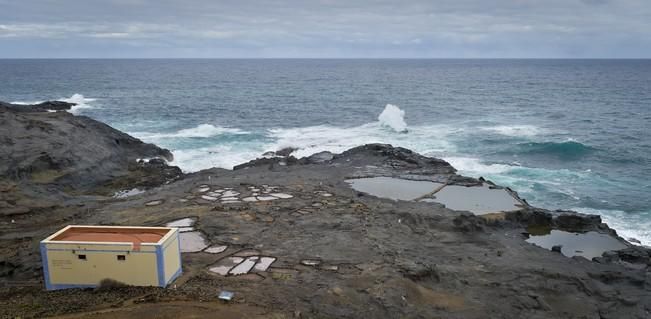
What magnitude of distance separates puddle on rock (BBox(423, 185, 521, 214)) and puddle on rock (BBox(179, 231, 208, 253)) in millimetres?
8882

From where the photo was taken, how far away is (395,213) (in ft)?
58.3

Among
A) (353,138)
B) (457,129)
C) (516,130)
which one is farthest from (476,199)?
(516,130)

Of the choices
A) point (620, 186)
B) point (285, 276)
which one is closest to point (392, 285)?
point (285, 276)

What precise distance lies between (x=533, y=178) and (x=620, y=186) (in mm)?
4556

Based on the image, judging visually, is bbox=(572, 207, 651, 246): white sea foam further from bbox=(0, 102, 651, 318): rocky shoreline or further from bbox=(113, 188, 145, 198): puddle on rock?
bbox=(113, 188, 145, 198): puddle on rock

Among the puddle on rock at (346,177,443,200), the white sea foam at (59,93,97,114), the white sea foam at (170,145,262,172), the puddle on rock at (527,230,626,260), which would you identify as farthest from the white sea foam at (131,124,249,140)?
the puddle on rock at (527,230,626,260)

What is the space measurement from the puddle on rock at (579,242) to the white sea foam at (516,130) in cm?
2591

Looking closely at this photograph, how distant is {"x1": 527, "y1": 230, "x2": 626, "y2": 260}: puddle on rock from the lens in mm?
16406

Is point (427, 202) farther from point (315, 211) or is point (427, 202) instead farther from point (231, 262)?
point (231, 262)

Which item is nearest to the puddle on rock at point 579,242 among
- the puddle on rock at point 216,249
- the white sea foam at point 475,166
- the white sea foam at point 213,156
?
the puddle on rock at point 216,249

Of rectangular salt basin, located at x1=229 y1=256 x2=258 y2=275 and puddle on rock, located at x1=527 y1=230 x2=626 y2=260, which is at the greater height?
rectangular salt basin, located at x1=229 y1=256 x2=258 y2=275

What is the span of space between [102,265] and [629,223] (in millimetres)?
21609

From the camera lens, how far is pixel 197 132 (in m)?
43.0

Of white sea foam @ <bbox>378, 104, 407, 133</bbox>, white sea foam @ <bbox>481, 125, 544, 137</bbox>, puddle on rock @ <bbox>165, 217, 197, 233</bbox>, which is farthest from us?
white sea foam @ <bbox>378, 104, 407, 133</bbox>
